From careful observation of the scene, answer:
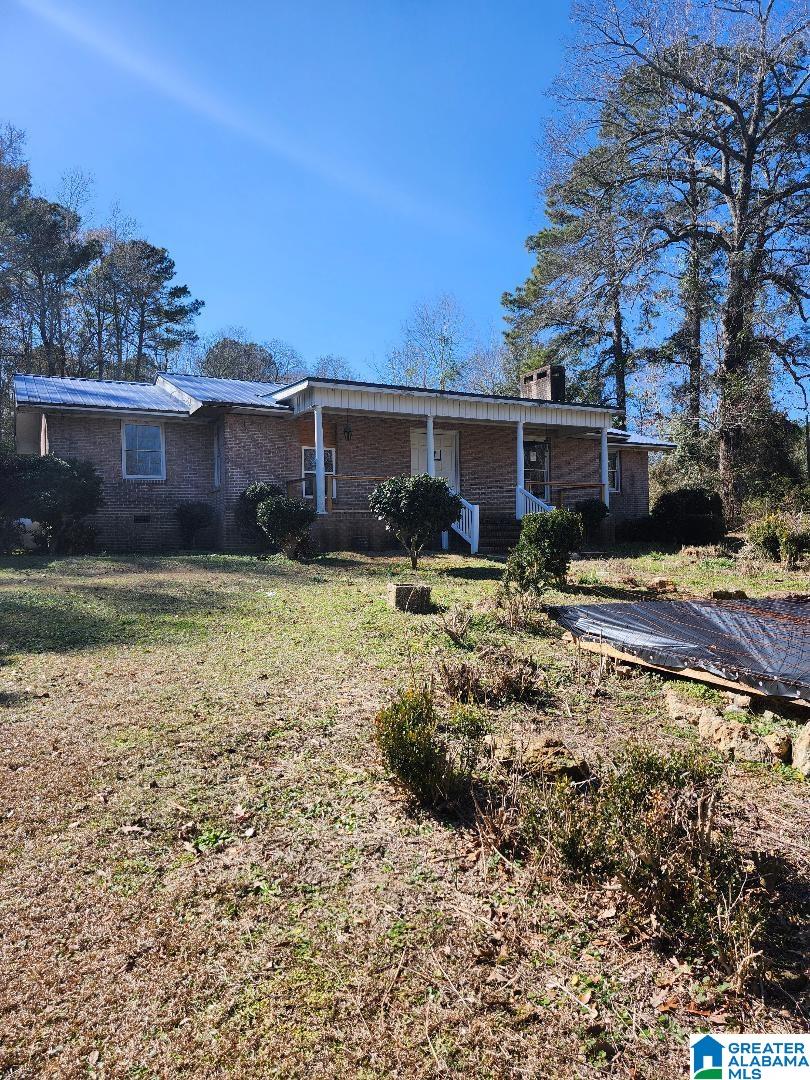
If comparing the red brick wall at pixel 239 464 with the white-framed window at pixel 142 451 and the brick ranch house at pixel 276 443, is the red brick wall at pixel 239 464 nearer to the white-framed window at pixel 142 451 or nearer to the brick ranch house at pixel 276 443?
the brick ranch house at pixel 276 443

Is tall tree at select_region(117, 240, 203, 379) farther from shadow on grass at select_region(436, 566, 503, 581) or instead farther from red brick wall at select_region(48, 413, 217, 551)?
shadow on grass at select_region(436, 566, 503, 581)

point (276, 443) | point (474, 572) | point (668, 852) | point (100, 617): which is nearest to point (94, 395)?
point (276, 443)

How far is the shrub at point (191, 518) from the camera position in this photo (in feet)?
51.0

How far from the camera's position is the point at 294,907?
8.36 ft

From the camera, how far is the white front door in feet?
61.1

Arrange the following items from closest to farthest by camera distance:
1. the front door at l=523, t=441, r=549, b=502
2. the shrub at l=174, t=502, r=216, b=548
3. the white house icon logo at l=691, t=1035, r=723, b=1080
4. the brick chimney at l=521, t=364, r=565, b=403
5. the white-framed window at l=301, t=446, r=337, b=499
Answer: the white house icon logo at l=691, t=1035, r=723, b=1080 → the shrub at l=174, t=502, r=216, b=548 → the white-framed window at l=301, t=446, r=337, b=499 → the brick chimney at l=521, t=364, r=565, b=403 → the front door at l=523, t=441, r=549, b=502

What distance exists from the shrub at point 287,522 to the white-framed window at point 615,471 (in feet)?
46.8

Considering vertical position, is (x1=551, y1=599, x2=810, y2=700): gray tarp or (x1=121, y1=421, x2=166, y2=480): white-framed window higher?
(x1=121, y1=421, x2=166, y2=480): white-framed window

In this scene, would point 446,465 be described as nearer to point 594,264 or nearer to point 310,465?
point 310,465

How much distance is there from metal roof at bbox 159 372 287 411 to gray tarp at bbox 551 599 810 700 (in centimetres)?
1083

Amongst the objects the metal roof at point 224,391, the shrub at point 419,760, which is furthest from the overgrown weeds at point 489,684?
the metal roof at point 224,391

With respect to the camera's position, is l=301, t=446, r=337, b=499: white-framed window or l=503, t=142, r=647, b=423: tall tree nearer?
l=301, t=446, r=337, b=499: white-framed window

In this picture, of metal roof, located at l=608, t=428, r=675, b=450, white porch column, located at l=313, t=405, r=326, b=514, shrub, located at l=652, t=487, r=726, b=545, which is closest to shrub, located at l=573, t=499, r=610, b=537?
shrub, located at l=652, t=487, r=726, b=545

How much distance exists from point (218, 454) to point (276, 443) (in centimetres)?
146
